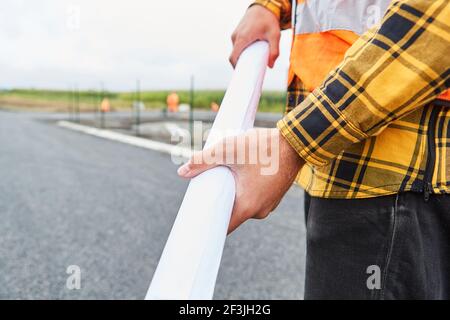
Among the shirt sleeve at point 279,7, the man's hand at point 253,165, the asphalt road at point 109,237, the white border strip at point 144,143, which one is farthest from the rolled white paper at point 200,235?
the white border strip at point 144,143

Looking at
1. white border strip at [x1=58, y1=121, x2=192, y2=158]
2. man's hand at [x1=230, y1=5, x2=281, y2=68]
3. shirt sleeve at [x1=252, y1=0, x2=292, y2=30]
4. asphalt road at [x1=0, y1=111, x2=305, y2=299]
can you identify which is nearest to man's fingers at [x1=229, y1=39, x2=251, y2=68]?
man's hand at [x1=230, y1=5, x2=281, y2=68]

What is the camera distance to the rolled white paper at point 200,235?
0.39 metres

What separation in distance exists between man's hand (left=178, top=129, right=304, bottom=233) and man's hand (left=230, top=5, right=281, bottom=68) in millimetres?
329

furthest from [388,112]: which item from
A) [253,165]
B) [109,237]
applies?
[109,237]

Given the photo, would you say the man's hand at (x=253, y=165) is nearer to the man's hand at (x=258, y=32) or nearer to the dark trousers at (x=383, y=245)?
the dark trousers at (x=383, y=245)

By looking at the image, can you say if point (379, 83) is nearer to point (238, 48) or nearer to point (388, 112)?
point (388, 112)

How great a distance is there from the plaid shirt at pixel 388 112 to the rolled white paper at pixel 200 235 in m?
0.09

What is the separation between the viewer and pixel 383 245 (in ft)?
1.96

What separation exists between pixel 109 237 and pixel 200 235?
1998 mm

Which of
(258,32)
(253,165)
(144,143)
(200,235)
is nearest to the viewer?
(200,235)

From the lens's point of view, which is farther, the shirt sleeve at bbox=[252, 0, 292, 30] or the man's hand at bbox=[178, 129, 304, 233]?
the shirt sleeve at bbox=[252, 0, 292, 30]

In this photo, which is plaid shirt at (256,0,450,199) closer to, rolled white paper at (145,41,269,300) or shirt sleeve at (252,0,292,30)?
rolled white paper at (145,41,269,300)

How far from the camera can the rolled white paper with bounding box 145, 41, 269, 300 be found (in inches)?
15.2

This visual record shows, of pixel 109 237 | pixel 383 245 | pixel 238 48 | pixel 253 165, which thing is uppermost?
pixel 238 48
